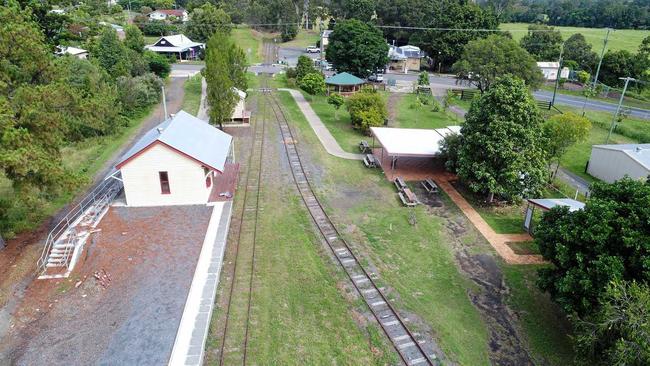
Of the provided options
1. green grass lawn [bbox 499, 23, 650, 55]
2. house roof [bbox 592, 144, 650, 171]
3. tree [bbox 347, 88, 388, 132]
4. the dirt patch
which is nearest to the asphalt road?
house roof [bbox 592, 144, 650, 171]

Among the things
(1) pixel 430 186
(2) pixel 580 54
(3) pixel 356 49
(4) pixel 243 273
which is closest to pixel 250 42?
(3) pixel 356 49

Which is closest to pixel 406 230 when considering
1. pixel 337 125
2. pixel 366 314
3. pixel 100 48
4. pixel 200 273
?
pixel 366 314

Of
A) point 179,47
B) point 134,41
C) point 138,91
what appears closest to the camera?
point 138,91

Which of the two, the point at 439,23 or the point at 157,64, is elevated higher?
the point at 439,23

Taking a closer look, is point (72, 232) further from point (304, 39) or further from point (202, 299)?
point (304, 39)

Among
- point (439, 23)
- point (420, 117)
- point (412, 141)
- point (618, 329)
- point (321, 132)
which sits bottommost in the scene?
point (321, 132)

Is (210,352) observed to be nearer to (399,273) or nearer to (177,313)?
(177,313)
